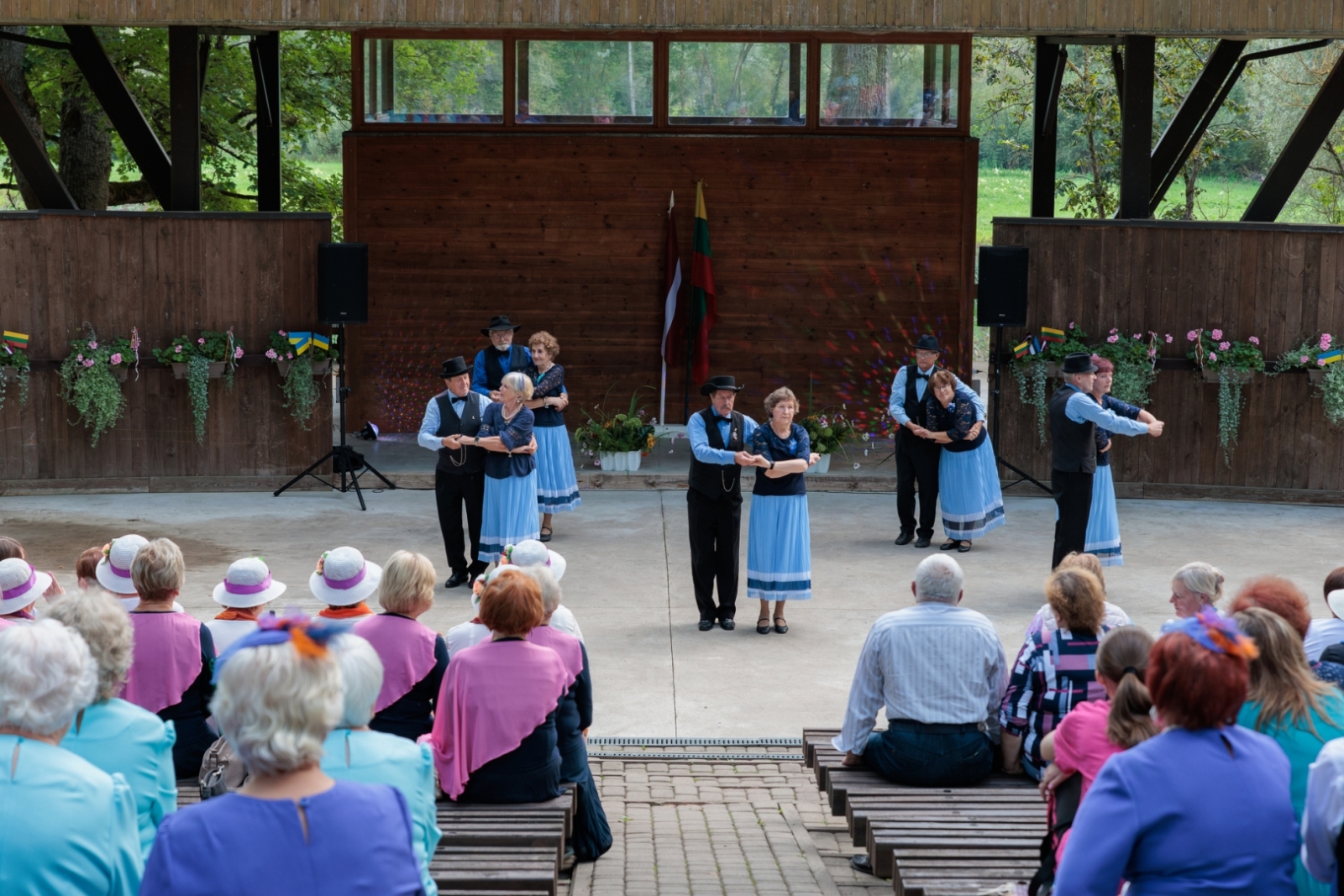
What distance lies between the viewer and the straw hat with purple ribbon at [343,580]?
5438 mm

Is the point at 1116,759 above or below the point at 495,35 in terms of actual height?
below

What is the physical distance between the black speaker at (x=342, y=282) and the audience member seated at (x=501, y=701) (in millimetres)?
7853

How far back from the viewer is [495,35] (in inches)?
548

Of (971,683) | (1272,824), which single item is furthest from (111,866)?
(971,683)

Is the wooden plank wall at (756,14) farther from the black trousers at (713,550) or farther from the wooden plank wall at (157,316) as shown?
the black trousers at (713,550)

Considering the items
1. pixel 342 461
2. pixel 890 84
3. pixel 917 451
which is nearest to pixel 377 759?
pixel 917 451

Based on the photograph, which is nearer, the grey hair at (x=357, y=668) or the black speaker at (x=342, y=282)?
the grey hair at (x=357, y=668)

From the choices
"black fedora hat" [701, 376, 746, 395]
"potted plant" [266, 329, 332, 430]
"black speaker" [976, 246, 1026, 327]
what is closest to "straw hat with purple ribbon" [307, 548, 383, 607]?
"black fedora hat" [701, 376, 746, 395]

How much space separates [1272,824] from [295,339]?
10820 millimetres

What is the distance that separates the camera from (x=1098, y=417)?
9086 mm

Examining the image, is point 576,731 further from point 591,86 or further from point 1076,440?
point 591,86

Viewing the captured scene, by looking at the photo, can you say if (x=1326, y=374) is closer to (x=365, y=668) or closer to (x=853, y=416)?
(x=853, y=416)

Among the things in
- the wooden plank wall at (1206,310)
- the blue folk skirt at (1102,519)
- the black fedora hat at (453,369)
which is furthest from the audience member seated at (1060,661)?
the wooden plank wall at (1206,310)

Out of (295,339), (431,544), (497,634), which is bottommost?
(431,544)
